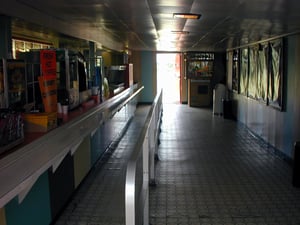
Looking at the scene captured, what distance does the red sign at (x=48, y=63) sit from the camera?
2.90 metres

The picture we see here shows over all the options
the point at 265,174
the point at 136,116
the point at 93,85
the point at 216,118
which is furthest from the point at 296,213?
the point at 136,116

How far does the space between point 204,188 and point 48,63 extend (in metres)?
2.73

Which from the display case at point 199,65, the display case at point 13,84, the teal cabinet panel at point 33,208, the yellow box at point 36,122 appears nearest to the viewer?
the display case at point 13,84

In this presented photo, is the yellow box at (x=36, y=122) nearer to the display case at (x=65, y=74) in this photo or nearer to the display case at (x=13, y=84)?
the display case at (x=13, y=84)

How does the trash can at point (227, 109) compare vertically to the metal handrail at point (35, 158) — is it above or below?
below

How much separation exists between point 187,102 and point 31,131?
40.4ft

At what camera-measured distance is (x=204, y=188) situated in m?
4.73

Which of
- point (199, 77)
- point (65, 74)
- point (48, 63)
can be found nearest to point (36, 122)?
point (48, 63)

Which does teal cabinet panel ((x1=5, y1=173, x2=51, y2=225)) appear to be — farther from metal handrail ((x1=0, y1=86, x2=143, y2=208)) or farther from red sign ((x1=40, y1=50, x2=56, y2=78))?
red sign ((x1=40, y1=50, x2=56, y2=78))

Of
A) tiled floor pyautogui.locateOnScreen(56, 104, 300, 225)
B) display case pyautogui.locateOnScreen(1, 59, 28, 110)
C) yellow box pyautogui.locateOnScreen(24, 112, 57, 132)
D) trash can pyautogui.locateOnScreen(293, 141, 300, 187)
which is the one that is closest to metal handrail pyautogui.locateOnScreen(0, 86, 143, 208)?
yellow box pyautogui.locateOnScreen(24, 112, 57, 132)

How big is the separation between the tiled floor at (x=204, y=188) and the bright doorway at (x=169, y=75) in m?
8.24

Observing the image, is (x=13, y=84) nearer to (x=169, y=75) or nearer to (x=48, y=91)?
(x=48, y=91)

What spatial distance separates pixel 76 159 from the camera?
185 inches

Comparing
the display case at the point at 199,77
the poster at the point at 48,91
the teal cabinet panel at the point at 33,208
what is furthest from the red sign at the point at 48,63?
the display case at the point at 199,77
